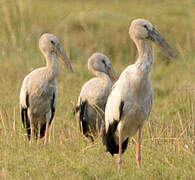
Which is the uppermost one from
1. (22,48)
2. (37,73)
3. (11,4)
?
(11,4)

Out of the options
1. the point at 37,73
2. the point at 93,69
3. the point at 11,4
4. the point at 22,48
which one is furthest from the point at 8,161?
the point at 11,4

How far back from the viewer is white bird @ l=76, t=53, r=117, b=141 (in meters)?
7.65

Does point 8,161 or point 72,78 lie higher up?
point 72,78

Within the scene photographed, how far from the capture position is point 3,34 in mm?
12359

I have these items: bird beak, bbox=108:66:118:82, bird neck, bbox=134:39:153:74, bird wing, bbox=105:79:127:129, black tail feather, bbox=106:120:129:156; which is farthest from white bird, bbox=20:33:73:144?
bird neck, bbox=134:39:153:74

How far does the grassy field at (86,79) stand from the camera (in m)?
5.45

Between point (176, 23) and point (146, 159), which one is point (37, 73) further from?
point (176, 23)

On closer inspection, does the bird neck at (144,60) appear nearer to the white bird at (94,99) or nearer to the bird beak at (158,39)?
the bird beak at (158,39)

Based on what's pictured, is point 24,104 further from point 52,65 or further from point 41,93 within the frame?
point 52,65

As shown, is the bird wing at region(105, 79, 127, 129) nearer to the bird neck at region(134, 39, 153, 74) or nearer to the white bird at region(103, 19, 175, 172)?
the white bird at region(103, 19, 175, 172)

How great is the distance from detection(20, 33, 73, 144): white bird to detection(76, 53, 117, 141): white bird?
326mm

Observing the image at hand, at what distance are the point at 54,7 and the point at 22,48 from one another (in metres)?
4.52

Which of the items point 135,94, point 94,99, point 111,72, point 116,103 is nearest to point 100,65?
point 111,72

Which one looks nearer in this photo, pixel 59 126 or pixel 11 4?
pixel 59 126
